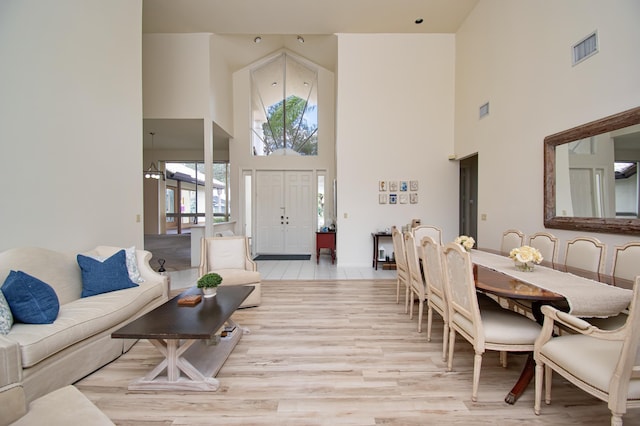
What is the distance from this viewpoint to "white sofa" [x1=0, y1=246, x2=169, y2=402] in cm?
168

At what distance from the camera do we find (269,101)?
782 centimetres

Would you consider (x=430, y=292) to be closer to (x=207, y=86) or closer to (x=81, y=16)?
(x=81, y=16)

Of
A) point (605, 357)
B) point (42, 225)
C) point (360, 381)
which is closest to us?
point (605, 357)

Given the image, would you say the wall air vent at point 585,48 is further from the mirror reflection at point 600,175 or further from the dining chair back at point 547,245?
the dining chair back at point 547,245

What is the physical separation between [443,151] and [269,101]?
4940mm

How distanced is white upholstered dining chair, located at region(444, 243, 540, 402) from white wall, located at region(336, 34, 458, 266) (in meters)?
3.78

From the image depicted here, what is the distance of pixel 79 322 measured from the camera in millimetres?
2047

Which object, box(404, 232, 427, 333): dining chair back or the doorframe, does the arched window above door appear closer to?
the doorframe

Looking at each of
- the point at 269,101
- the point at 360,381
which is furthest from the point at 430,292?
the point at 269,101

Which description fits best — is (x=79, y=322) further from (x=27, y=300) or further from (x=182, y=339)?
(x=182, y=339)

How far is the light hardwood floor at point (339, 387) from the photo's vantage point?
1.70 meters

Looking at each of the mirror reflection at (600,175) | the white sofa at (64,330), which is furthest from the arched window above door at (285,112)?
the mirror reflection at (600,175)

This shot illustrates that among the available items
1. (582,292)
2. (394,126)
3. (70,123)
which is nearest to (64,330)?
(70,123)

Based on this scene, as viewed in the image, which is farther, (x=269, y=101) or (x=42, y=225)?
(x=269, y=101)
